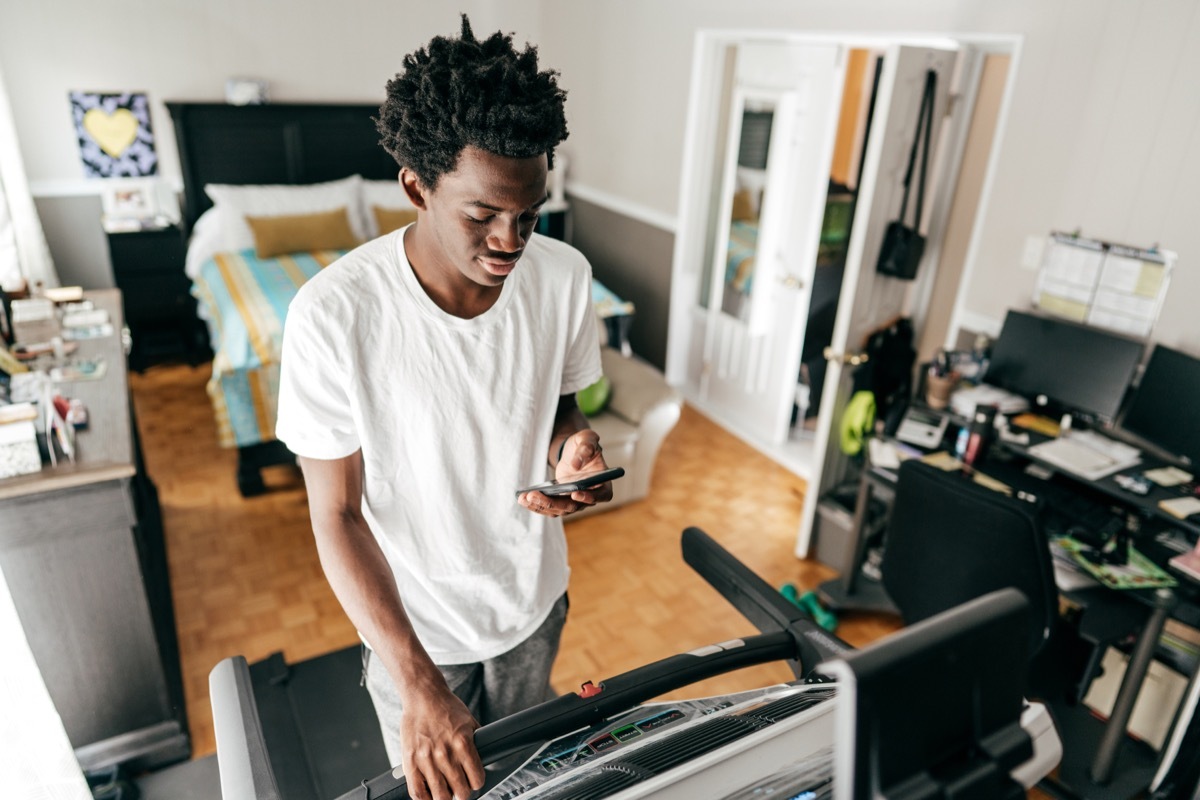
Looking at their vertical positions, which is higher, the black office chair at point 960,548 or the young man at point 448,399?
the young man at point 448,399

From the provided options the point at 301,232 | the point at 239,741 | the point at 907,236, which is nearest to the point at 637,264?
the point at 301,232

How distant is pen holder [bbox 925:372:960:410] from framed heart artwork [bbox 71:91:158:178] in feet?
15.0

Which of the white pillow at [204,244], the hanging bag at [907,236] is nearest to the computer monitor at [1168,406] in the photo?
the hanging bag at [907,236]

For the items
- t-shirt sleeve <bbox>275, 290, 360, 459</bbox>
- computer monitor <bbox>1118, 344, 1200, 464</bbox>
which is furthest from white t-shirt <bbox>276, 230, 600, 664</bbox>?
computer monitor <bbox>1118, 344, 1200, 464</bbox>

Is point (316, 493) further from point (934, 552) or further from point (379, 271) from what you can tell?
point (934, 552)

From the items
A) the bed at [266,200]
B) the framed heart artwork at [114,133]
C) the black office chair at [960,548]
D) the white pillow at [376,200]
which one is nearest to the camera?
the black office chair at [960,548]

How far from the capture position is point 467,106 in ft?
3.00

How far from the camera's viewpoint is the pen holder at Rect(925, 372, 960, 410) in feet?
8.95

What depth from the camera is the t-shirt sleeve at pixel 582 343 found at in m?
1.19

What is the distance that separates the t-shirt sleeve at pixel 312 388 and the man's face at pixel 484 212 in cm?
18

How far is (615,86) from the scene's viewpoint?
4832 mm

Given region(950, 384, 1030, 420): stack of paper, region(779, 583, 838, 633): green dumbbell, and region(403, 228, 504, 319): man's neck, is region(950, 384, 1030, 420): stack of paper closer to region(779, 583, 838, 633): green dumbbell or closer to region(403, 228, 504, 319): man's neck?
region(779, 583, 838, 633): green dumbbell

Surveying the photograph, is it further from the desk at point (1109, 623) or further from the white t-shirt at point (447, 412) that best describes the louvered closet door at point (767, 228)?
the white t-shirt at point (447, 412)

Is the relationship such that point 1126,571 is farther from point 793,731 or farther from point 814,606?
point 793,731
